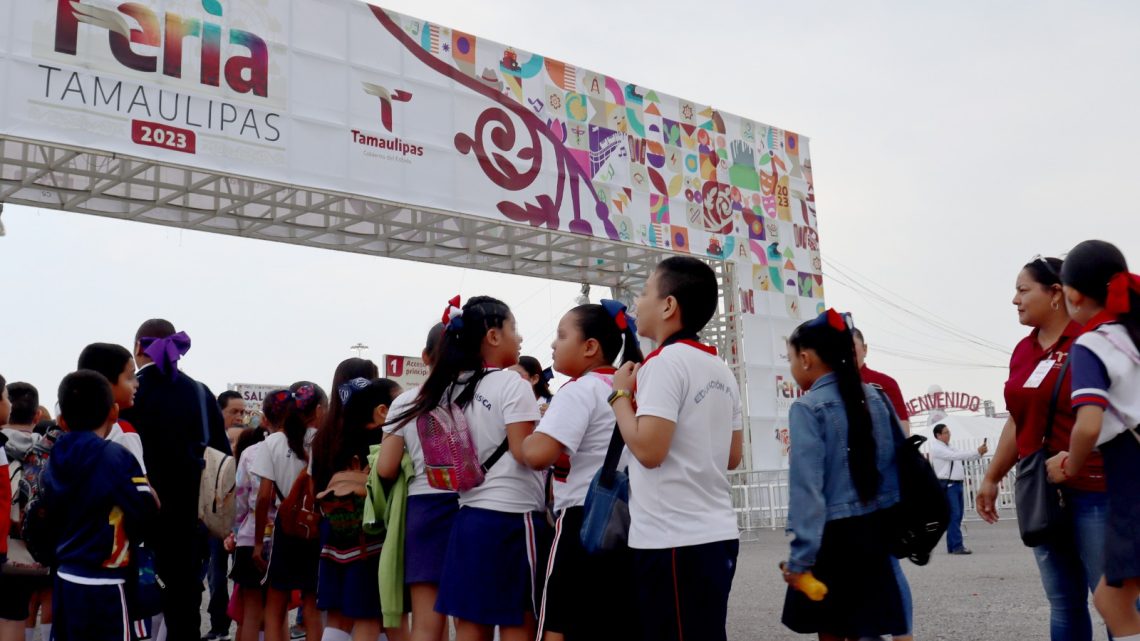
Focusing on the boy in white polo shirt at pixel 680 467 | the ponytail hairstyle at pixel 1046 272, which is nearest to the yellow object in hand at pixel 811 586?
the boy in white polo shirt at pixel 680 467

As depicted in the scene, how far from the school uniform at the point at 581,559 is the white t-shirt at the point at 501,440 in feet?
0.63

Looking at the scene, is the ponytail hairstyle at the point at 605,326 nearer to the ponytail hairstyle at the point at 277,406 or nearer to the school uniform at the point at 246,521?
the ponytail hairstyle at the point at 277,406

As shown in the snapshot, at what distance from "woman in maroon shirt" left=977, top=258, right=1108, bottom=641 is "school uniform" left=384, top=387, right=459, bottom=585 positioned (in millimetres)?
2160

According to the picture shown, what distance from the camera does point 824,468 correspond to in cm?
318

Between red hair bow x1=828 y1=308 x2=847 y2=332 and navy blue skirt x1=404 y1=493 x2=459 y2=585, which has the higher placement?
red hair bow x1=828 y1=308 x2=847 y2=332

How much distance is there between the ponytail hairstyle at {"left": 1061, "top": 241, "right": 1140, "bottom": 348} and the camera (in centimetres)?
307

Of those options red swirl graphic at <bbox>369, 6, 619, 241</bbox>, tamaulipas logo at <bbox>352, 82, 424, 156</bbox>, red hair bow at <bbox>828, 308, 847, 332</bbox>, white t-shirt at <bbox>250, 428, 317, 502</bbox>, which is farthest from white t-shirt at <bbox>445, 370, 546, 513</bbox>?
red swirl graphic at <bbox>369, 6, 619, 241</bbox>

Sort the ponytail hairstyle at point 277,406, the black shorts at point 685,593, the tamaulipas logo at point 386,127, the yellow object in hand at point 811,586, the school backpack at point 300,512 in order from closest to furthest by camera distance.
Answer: the black shorts at point 685,593 < the yellow object in hand at point 811,586 < the school backpack at point 300,512 < the ponytail hairstyle at point 277,406 < the tamaulipas logo at point 386,127

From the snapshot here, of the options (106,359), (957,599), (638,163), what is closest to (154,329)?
(106,359)

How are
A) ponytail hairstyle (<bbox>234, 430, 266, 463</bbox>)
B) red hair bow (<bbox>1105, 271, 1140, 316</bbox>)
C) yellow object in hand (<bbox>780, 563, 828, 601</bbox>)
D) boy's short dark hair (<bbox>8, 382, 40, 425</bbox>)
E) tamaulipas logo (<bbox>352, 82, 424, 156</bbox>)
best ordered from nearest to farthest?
yellow object in hand (<bbox>780, 563, 828, 601</bbox>), red hair bow (<bbox>1105, 271, 1140, 316</bbox>), boy's short dark hair (<bbox>8, 382, 40, 425</bbox>), ponytail hairstyle (<bbox>234, 430, 266, 463</bbox>), tamaulipas logo (<bbox>352, 82, 424, 156</bbox>)

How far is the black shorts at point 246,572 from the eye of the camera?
520 centimetres

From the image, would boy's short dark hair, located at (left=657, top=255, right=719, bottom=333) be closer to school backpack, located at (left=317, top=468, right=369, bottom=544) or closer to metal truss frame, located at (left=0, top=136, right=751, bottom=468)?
school backpack, located at (left=317, top=468, right=369, bottom=544)

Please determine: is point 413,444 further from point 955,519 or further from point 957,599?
point 955,519

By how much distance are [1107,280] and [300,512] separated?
3673mm
